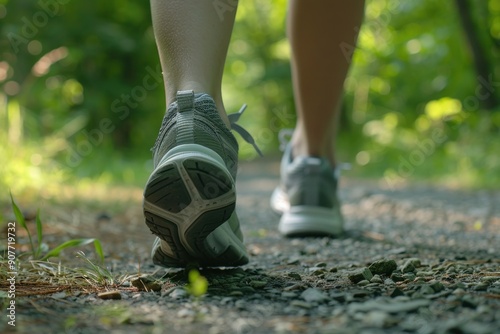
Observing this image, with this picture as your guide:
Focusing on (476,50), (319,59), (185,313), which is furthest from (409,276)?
(476,50)

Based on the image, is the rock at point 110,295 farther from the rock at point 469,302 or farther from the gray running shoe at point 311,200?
the gray running shoe at point 311,200

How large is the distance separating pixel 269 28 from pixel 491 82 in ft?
37.8

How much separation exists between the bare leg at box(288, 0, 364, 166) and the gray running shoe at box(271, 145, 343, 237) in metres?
0.07

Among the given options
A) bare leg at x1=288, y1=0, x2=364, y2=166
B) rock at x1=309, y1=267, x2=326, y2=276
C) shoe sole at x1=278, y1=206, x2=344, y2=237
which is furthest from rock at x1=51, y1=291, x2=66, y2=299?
bare leg at x1=288, y1=0, x2=364, y2=166

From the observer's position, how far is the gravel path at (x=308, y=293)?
2.75 ft

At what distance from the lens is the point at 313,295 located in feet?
3.31

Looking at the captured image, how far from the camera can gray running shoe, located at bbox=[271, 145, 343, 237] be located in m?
1.99

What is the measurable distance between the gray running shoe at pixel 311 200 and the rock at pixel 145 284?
896mm

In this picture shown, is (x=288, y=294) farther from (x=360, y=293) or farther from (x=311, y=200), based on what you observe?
(x=311, y=200)

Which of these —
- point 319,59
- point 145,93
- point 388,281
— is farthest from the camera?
point 145,93

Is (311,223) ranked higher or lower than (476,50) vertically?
lower

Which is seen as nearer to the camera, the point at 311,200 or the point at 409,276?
the point at 409,276

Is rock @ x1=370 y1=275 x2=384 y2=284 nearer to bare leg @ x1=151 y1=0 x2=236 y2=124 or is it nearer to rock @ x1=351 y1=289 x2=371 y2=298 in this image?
rock @ x1=351 y1=289 x2=371 y2=298

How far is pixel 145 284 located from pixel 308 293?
0.33 meters
